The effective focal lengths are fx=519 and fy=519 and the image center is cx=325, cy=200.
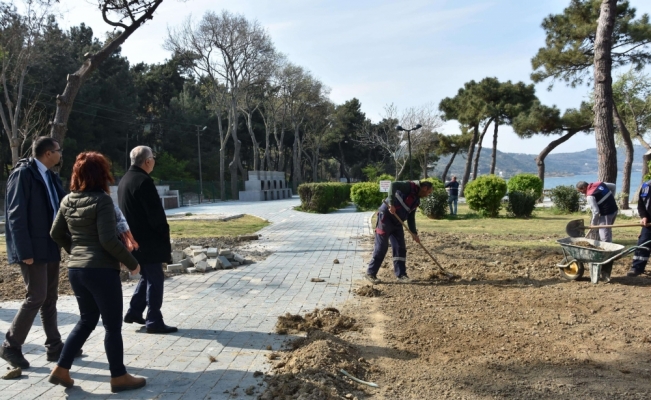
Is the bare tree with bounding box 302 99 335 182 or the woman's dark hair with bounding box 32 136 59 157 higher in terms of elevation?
the bare tree with bounding box 302 99 335 182

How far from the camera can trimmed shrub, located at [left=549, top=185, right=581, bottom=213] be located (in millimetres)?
22312

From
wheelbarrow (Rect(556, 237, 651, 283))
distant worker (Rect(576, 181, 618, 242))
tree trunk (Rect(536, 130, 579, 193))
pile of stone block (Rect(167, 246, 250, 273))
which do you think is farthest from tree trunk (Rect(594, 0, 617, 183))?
tree trunk (Rect(536, 130, 579, 193))

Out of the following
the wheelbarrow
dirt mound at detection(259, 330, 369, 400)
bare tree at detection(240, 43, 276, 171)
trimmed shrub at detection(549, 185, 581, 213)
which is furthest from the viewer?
bare tree at detection(240, 43, 276, 171)

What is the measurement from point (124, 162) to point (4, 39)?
2706 cm

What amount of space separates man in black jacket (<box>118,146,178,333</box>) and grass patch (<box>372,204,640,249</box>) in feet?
28.0

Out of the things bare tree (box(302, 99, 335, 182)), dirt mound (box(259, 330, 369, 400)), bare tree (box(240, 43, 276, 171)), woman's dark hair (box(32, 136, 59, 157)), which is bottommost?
dirt mound (box(259, 330, 369, 400))

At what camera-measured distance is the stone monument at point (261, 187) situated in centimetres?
4369

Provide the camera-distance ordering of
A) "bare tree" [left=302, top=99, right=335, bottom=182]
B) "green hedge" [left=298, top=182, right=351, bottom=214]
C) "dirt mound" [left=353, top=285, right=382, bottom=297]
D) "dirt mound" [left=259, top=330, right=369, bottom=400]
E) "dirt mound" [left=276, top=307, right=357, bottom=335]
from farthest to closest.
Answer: "bare tree" [left=302, top=99, right=335, bottom=182]
"green hedge" [left=298, top=182, right=351, bottom=214]
"dirt mound" [left=353, top=285, right=382, bottom=297]
"dirt mound" [left=276, top=307, right=357, bottom=335]
"dirt mound" [left=259, top=330, right=369, bottom=400]

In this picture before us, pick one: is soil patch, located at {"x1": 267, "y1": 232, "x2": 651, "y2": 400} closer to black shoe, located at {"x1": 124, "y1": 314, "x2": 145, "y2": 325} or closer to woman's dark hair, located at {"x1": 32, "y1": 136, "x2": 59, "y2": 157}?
black shoe, located at {"x1": 124, "y1": 314, "x2": 145, "y2": 325}

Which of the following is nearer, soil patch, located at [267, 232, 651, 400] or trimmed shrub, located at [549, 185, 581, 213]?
soil patch, located at [267, 232, 651, 400]

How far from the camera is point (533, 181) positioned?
24.8 meters

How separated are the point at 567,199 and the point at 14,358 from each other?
22.5 meters

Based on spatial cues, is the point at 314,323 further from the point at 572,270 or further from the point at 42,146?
the point at 572,270

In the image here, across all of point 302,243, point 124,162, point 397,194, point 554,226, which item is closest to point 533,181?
point 554,226
